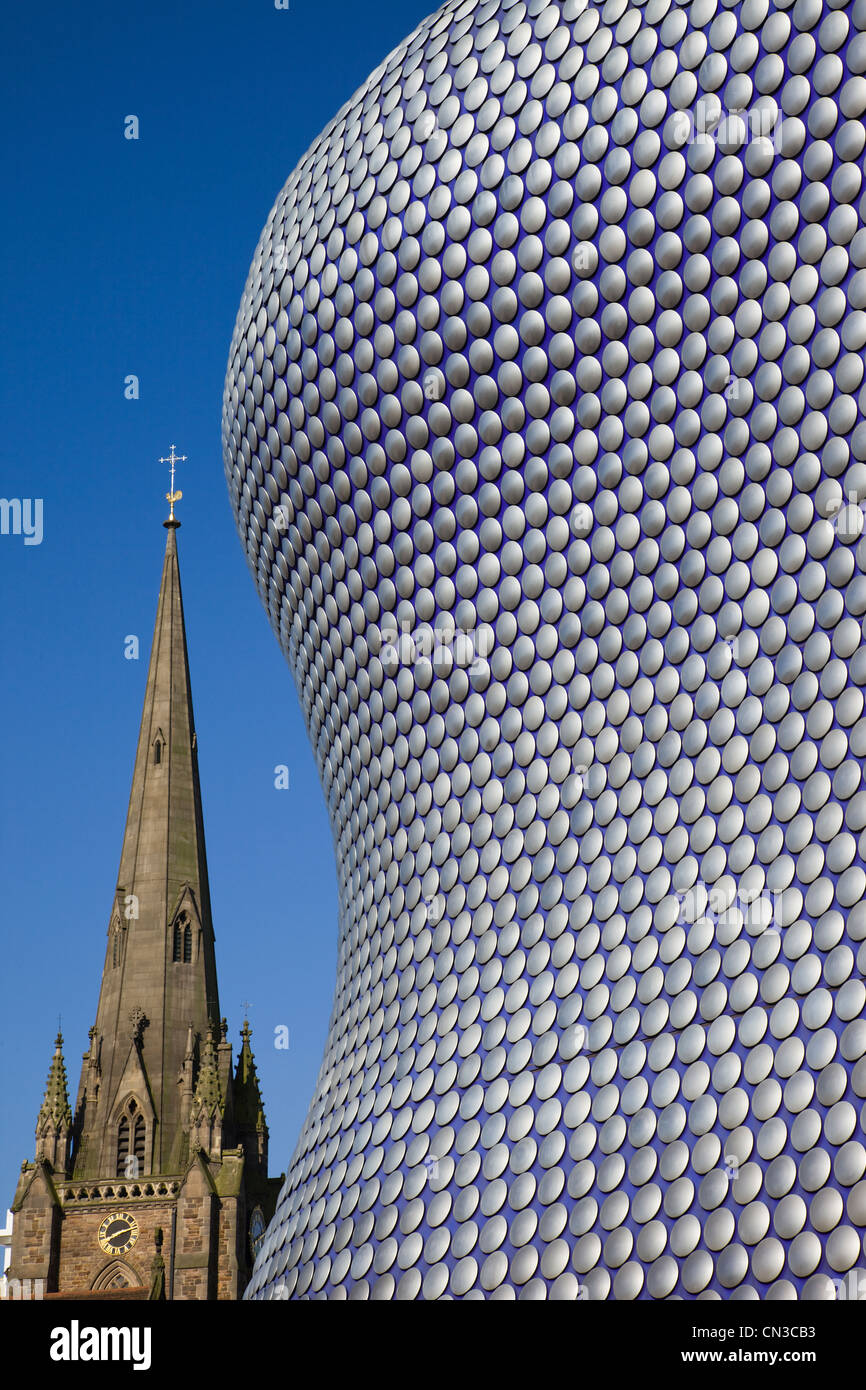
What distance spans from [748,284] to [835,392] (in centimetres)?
189

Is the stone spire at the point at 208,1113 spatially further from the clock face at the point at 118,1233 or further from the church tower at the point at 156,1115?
the clock face at the point at 118,1233

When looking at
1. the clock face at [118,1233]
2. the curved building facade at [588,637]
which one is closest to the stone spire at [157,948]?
the clock face at [118,1233]

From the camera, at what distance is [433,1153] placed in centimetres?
2175

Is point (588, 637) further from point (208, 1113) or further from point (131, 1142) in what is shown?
point (131, 1142)

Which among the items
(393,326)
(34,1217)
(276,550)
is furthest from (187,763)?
(393,326)

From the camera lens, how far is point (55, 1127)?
2554 inches

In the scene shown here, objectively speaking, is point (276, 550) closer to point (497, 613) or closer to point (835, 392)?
point (497, 613)

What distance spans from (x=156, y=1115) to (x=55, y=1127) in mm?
3907

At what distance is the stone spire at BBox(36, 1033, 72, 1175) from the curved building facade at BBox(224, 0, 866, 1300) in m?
41.6

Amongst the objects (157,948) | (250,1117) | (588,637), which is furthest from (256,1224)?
(588,637)

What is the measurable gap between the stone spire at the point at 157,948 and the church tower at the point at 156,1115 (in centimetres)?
6

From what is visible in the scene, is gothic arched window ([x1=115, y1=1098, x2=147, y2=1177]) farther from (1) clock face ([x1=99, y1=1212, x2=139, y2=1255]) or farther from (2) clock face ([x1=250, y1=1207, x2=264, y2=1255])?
(2) clock face ([x1=250, y1=1207, x2=264, y2=1255])
